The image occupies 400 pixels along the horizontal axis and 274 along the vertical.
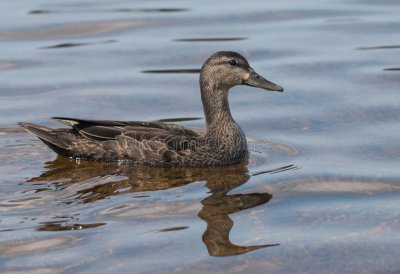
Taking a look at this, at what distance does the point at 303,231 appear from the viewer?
28.8 ft

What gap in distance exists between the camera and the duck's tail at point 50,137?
37.0ft

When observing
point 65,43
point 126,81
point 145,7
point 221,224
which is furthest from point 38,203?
point 145,7

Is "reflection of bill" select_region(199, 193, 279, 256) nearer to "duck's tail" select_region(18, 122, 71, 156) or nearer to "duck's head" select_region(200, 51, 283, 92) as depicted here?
"duck's head" select_region(200, 51, 283, 92)

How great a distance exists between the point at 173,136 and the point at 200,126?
141 centimetres

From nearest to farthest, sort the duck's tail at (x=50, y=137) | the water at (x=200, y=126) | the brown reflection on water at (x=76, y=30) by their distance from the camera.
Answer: the water at (x=200, y=126) < the duck's tail at (x=50, y=137) < the brown reflection on water at (x=76, y=30)

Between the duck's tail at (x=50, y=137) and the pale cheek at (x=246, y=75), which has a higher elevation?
the pale cheek at (x=246, y=75)

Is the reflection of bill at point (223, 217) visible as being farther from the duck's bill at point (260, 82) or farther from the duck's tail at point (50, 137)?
the duck's tail at point (50, 137)

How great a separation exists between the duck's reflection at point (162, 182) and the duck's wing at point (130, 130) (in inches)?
12.5

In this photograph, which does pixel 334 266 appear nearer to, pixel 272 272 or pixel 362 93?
pixel 272 272

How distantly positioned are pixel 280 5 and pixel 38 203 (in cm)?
998

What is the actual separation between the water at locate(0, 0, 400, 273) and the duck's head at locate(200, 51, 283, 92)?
26.9 inches

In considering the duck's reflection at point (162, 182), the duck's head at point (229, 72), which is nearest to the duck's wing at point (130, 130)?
the duck's reflection at point (162, 182)

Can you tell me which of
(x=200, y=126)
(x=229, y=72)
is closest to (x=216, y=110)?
(x=229, y=72)

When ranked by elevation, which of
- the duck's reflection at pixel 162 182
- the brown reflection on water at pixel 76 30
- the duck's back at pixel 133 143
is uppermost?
the brown reflection on water at pixel 76 30
